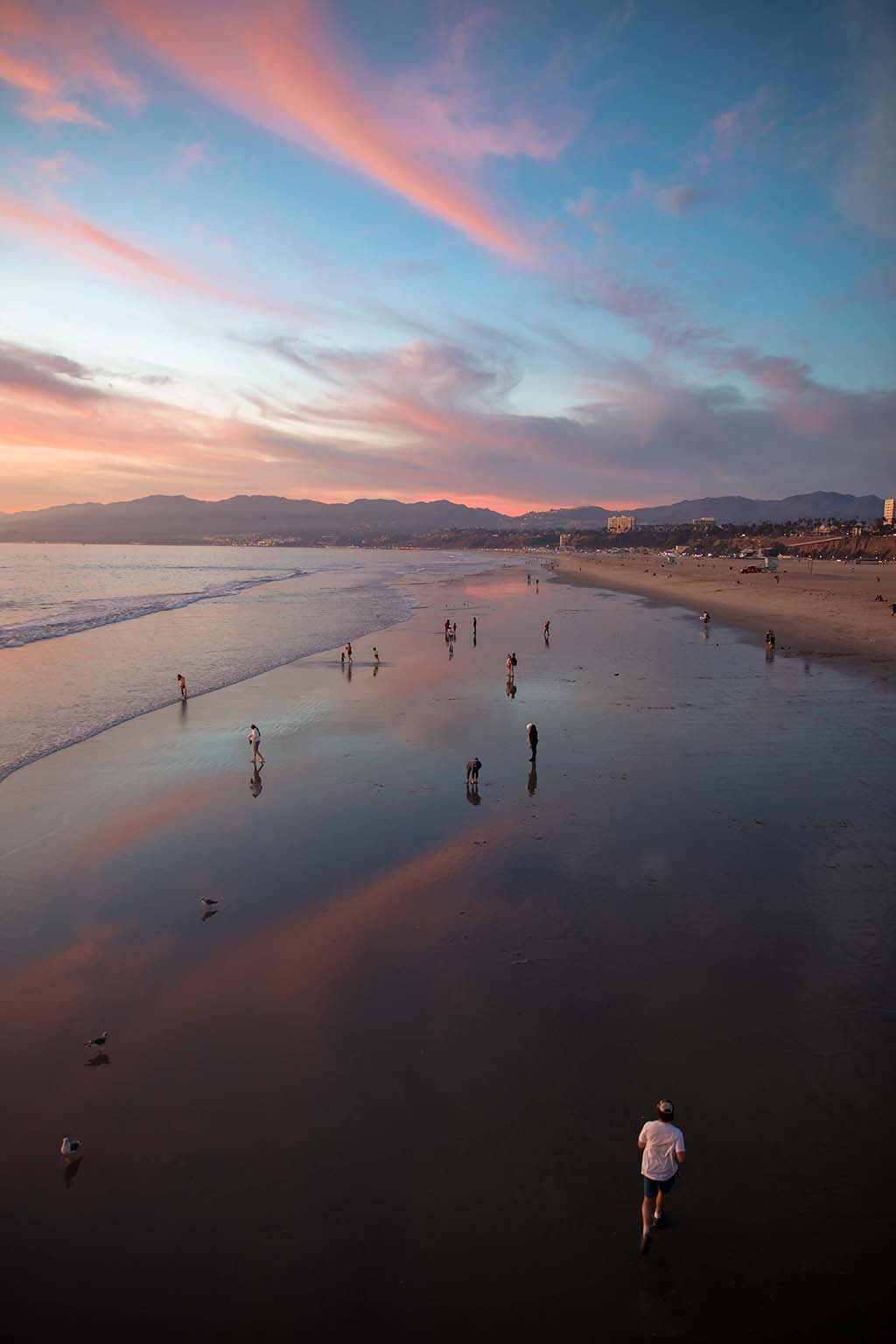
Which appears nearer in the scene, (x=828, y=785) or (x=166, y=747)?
(x=828, y=785)

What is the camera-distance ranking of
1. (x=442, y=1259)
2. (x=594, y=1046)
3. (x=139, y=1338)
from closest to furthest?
(x=139, y=1338), (x=442, y=1259), (x=594, y=1046)

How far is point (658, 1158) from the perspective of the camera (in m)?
6.26

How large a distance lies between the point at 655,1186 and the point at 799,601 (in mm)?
65137

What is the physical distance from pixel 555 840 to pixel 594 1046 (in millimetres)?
6273

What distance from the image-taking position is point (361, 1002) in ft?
32.7

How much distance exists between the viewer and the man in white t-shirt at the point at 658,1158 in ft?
20.4

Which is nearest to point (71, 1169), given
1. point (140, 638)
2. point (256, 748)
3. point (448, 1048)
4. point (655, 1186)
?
point (448, 1048)

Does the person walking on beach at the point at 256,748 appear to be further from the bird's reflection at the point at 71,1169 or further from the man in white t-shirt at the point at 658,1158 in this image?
the man in white t-shirt at the point at 658,1158

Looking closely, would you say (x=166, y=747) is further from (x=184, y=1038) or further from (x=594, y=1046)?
(x=594, y=1046)

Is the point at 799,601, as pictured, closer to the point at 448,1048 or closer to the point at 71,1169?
the point at 448,1048

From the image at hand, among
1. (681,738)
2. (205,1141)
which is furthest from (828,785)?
(205,1141)

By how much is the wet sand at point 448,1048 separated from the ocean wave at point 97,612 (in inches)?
1485

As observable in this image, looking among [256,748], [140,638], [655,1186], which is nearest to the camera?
[655,1186]

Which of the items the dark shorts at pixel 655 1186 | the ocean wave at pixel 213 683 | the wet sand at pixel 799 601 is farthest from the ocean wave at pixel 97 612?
the wet sand at pixel 799 601
